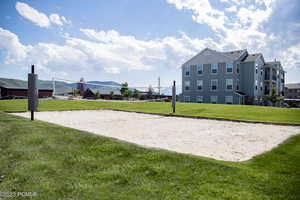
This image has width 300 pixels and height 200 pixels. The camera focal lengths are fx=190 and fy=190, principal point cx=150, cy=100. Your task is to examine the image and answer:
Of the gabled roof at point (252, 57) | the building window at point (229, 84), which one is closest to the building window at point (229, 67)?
the building window at point (229, 84)

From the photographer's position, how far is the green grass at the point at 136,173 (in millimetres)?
2057

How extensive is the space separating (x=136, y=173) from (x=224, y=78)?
2940 centimetres

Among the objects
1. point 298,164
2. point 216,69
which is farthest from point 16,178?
point 216,69

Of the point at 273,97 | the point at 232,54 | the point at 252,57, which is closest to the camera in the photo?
the point at 232,54

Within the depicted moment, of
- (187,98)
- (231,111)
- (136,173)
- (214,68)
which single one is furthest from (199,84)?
(136,173)

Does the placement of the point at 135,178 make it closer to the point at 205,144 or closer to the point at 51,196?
the point at 51,196

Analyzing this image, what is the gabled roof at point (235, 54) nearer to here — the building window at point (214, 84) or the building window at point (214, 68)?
the building window at point (214, 68)

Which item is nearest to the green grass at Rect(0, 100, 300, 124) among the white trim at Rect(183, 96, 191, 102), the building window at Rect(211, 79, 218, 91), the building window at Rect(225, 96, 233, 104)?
the building window at Rect(225, 96, 233, 104)

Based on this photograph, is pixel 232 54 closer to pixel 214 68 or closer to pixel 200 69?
pixel 214 68

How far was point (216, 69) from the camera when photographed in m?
29.9

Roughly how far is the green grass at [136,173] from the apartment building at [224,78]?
27.1m

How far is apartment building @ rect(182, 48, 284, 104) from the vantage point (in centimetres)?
2888

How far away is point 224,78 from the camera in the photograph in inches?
1150

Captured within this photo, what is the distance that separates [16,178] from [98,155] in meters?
1.16
